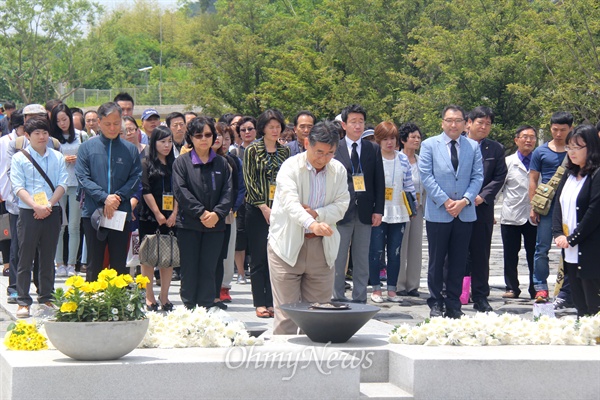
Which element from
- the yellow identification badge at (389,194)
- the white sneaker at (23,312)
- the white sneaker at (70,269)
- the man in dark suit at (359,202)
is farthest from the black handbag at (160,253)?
the white sneaker at (70,269)

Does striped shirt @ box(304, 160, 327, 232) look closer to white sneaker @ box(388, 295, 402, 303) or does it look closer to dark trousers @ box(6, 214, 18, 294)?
dark trousers @ box(6, 214, 18, 294)

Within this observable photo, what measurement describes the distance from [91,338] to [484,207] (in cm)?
580

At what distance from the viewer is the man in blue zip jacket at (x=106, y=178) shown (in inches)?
378

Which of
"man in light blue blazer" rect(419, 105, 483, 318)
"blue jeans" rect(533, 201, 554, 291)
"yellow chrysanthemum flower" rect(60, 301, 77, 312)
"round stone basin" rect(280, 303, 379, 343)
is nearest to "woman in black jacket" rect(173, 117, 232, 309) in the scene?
"man in light blue blazer" rect(419, 105, 483, 318)

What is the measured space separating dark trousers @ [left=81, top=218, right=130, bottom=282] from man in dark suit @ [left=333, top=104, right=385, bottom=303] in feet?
7.51

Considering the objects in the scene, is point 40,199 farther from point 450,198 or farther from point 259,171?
point 450,198

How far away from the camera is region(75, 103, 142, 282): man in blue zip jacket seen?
378 inches

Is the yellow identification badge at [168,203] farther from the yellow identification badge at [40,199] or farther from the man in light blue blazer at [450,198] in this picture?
the man in light blue blazer at [450,198]

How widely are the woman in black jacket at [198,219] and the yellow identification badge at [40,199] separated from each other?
127 centimetres

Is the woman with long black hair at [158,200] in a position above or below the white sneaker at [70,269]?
above

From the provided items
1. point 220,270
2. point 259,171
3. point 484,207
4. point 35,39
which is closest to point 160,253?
point 220,270

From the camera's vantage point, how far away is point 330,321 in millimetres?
6508

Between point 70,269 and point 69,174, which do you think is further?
point 70,269

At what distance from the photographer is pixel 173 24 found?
5492 inches
